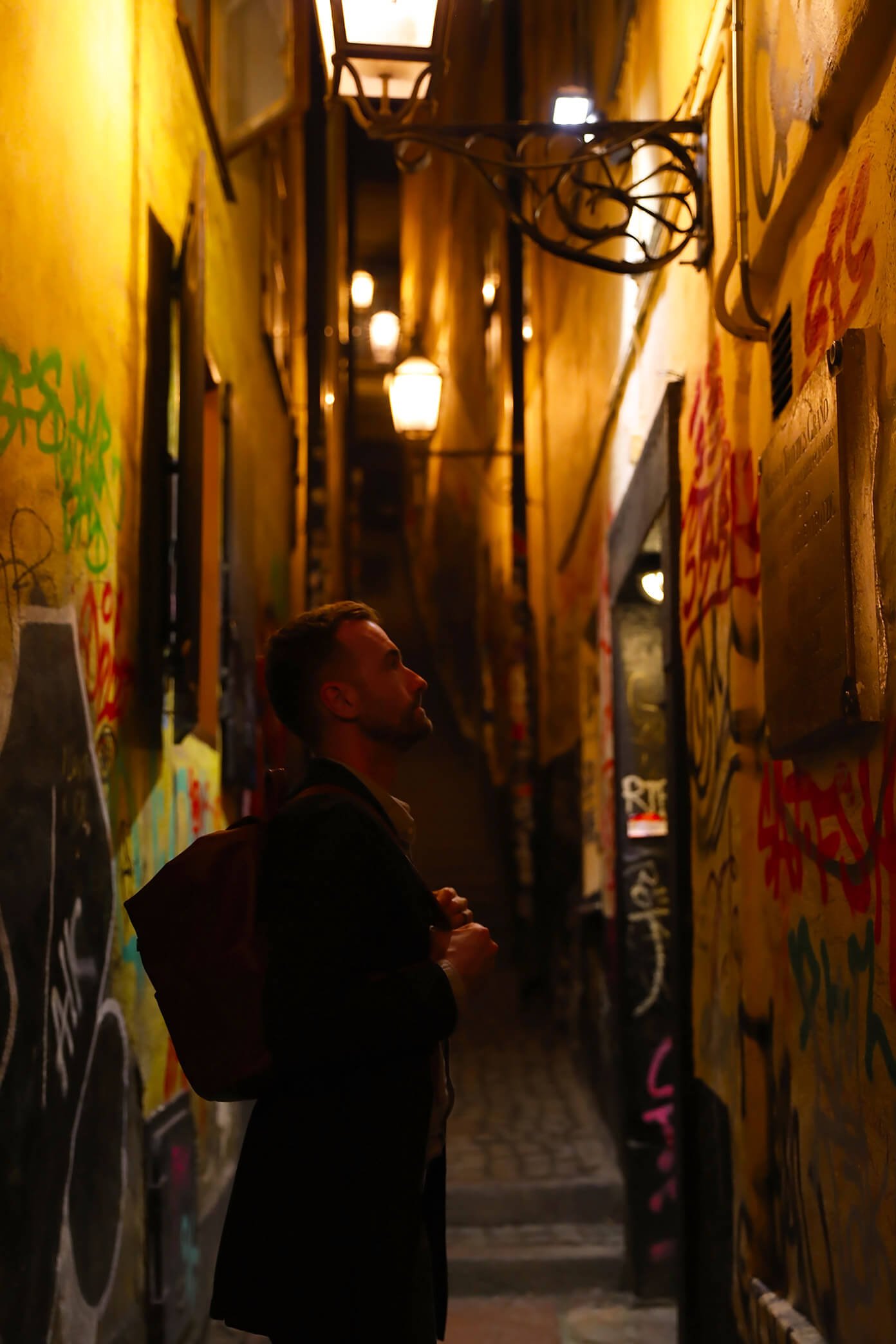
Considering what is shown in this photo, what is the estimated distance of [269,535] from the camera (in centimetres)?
1105

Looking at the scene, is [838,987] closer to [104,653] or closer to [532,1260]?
[104,653]

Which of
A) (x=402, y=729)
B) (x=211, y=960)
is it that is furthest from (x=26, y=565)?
(x=211, y=960)

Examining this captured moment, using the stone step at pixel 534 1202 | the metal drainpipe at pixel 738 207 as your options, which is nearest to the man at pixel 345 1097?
the metal drainpipe at pixel 738 207

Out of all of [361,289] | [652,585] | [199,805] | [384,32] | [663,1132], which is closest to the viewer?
[384,32]

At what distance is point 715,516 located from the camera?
4.05 metres

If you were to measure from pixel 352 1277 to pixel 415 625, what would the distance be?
19.3 metres

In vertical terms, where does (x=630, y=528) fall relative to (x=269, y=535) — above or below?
below

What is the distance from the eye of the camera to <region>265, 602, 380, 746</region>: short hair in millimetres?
2586

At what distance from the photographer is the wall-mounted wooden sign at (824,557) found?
2.36 m

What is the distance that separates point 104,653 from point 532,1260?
12.4ft

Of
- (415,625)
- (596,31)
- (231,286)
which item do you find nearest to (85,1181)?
(231,286)

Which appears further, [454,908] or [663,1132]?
[663,1132]

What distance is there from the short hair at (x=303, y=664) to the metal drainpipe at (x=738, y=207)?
154cm

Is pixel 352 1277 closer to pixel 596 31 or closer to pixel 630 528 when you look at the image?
pixel 630 528
